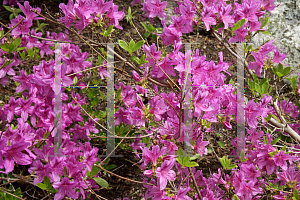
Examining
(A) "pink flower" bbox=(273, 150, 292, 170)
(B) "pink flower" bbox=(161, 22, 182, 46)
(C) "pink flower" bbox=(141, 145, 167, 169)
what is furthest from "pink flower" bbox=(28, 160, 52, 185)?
(A) "pink flower" bbox=(273, 150, 292, 170)

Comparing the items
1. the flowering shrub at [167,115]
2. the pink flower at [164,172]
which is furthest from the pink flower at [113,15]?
the pink flower at [164,172]

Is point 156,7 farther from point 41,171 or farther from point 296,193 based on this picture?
point 296,193

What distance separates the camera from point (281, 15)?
304 cm

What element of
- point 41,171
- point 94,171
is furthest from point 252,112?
point 41,171

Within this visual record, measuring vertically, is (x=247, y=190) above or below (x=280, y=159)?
below

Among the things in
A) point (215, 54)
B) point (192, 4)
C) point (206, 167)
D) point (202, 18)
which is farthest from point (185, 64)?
point (215, 54)

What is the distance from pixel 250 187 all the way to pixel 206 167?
2.42 ft

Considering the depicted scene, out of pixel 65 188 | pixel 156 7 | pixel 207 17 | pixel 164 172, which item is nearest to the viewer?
pixel 164 172

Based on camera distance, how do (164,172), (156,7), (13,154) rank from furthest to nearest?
(156,7), (13,154), (164,172)

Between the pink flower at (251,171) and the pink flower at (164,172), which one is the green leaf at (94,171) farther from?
the pink flower at (251,171)

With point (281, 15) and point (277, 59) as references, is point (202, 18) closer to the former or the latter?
point (277, 59)

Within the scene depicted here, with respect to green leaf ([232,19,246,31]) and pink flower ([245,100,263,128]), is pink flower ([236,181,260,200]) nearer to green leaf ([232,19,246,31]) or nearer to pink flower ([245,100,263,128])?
pink flower ([245,100,263,128])

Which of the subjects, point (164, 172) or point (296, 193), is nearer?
point (164, 172)

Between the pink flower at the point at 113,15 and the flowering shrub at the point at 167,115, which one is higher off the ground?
the pink flower at the point at 113,15
